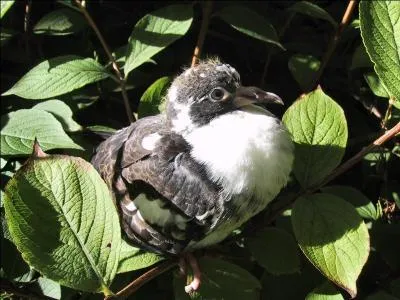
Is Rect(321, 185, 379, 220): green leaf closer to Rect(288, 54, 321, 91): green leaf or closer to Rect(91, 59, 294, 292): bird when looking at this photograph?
Rect(91, 59, 294, 292): bird

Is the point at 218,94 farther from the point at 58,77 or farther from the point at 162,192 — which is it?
the point at 58,77

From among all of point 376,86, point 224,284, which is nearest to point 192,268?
point 224,284

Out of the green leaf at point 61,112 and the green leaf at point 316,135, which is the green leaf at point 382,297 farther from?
the green leaf at point 61,112

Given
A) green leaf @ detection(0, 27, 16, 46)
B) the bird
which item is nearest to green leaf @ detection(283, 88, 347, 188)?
the bird

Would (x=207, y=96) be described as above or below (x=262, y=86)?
above

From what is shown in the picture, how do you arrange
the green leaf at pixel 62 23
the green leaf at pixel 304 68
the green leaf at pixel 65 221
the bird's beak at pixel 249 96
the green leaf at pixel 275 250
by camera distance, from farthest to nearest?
the green leaf at pixel 62 23
the green leaf at pixel 304 68
the bird's beak at pixel 249 96
the green leaf at pixel 275 250
the green leaf at pixel 65 221

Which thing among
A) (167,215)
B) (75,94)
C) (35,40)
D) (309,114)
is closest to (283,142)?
(309,114)

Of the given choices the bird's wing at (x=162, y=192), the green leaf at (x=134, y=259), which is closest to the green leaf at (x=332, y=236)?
the bird's wing at (x=162, y=192)

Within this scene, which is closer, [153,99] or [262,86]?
[153,99]
